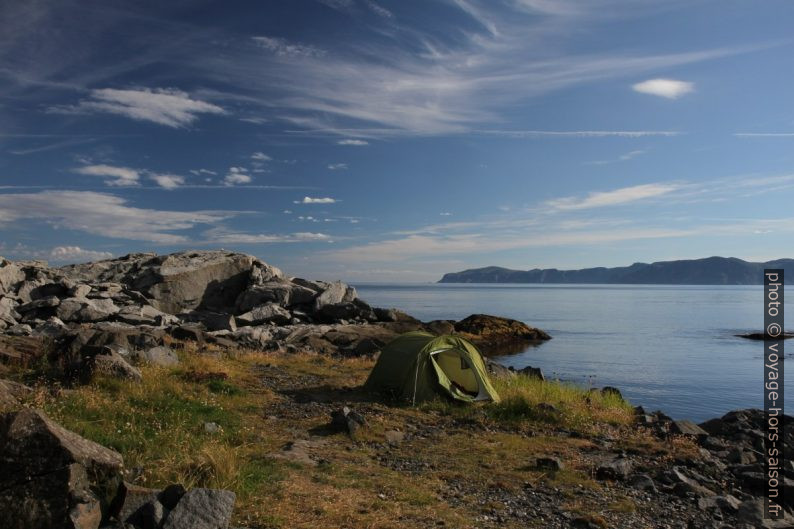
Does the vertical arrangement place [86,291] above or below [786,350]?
above

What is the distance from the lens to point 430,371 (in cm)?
1827

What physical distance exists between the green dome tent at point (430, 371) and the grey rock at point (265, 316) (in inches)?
939

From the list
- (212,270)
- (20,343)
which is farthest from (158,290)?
(20,343)

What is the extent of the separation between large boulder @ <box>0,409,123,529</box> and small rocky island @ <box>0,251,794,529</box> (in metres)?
0.02

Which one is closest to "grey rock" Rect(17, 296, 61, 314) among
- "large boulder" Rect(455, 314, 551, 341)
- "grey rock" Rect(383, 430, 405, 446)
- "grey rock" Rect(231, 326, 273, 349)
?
"grey rock" Rect(231, 326, 273, 349)

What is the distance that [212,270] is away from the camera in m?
49.3

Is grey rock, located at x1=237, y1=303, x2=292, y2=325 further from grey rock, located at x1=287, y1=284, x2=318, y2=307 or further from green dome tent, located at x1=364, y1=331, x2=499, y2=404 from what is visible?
green dome tent, located at x1=364, y1=331, x2=499, y2=404

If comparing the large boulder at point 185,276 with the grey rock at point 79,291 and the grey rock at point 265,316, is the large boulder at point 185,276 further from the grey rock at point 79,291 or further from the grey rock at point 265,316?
the grey rock at point 265,316

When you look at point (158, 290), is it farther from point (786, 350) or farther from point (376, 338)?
point (786, 350)

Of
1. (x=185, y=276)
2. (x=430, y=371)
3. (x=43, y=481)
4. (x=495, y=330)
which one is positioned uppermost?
(x=185, y=276)

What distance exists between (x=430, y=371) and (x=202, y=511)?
39.5ft

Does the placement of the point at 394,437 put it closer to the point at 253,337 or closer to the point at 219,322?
the point at 253,337

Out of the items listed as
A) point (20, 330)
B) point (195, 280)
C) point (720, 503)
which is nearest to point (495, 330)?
point (195, 280)

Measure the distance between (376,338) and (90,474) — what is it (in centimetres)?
3361
